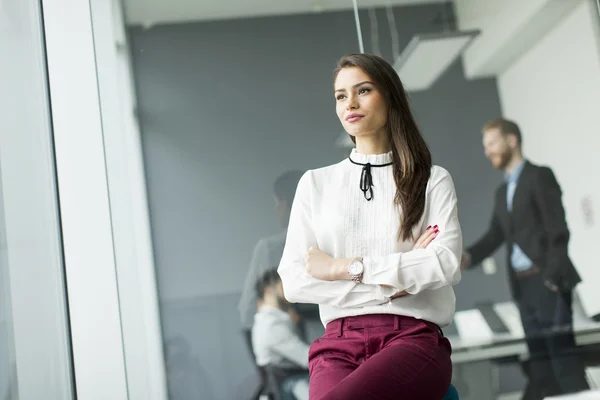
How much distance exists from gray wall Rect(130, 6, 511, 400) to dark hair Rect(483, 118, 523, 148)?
4 centimetres

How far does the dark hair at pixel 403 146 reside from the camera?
1.93m

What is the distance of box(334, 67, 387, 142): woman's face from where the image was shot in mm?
2023

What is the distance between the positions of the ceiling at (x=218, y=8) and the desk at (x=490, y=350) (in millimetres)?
1701

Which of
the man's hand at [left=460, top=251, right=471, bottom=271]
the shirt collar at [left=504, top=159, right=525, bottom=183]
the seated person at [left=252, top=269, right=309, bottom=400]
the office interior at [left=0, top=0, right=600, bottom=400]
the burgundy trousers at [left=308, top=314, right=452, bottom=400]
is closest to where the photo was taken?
the burgundy trousers at [left=308, top=314, right=452, bottom=400]

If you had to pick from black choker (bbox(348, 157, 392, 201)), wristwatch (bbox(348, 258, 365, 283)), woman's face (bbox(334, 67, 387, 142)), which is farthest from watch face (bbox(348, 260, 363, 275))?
woman's face (bbox(334, 67, 387, 142))

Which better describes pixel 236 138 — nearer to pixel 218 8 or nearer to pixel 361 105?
pixel 218 8

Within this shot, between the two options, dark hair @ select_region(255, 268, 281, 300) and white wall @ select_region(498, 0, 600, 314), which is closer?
dark hair @ select_region(255, 268, 281, 300)

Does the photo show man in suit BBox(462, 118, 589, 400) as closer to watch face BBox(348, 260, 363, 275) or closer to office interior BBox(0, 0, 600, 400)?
office interior BBox(0, 0, 600, 400)

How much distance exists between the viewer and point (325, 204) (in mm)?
2027

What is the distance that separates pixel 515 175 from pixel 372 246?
201 cm

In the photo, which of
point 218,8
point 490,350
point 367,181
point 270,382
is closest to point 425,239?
point 367,181

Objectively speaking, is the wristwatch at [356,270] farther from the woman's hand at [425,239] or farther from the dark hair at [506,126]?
the dark hair at [506,126]

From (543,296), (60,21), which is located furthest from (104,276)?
(543,296)

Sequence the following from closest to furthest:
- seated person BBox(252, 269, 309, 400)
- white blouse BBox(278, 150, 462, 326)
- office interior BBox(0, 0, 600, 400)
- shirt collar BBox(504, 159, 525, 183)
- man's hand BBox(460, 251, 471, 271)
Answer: white blouse BBox(278, 150, 462, 326) < office interior BBox(0, 0, 600, 400) < seated person BBox(252, 269, 309, 400) < man's hand BBox(460, 251, 471, 271) < shirt collar BBox(504, 159, 525, 183)
